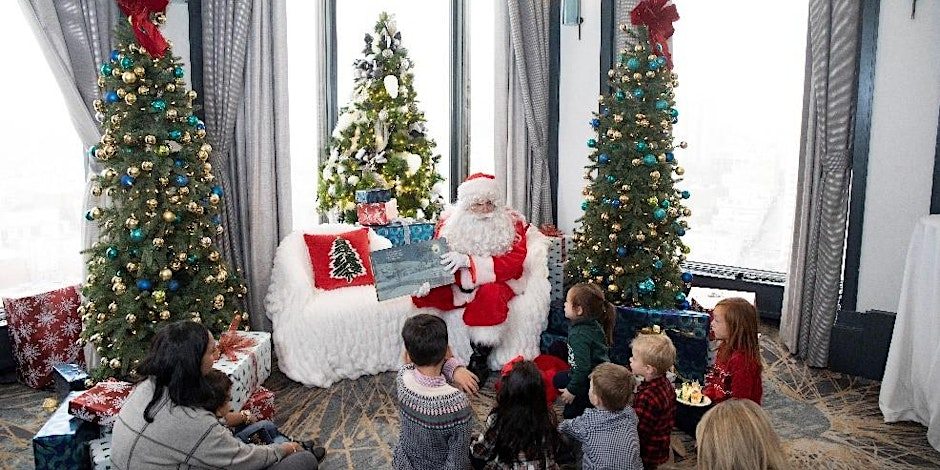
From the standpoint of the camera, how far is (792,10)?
5.50m

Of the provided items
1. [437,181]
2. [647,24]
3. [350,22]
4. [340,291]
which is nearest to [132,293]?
[340,291]

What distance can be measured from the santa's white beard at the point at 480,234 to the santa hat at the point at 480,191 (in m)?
0.08

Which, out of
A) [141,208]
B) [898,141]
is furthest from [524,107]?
[141,208]

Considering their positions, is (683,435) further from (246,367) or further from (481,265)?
(246,367)

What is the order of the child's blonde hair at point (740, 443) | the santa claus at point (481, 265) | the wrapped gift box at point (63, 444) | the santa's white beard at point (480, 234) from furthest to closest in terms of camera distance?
the santa's white beard at point (480, 234)
the santa claus at point (481, 265)
the wrapped gift box at point (63, 444)
the child's blonde hair at point (740, 443)

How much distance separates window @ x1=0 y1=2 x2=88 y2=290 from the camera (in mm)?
4484

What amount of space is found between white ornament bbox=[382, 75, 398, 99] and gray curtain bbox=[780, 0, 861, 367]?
3.14 meters

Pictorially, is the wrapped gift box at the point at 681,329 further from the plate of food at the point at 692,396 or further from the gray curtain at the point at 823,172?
the gray curtain at the point at 823,172

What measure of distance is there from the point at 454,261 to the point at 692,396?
62.7 inches

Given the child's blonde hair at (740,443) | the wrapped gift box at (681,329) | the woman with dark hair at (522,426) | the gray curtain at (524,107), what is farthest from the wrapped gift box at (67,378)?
the gray curtain at (524,107)

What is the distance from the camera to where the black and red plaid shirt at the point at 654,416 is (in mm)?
3186

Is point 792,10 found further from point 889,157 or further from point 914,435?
point 914,435

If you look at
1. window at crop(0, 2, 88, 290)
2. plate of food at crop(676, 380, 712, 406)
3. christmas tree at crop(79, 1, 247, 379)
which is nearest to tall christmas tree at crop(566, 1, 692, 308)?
plate of food at crop(676, 380, 712, 406)

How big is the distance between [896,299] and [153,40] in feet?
16.6
